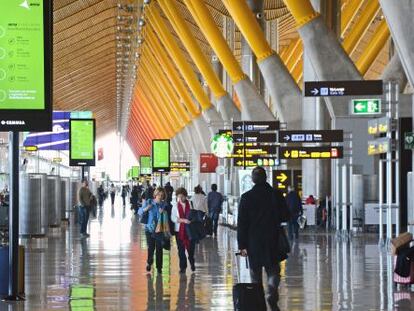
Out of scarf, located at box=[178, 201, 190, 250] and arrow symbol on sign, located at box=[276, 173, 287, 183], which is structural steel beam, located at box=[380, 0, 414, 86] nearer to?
scarf, located at box=[178, 201, 190, 250]

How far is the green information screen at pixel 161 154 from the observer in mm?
47716

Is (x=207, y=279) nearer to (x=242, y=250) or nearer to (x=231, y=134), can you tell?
(x=242, y=250)

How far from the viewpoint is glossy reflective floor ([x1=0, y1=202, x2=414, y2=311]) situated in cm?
1238

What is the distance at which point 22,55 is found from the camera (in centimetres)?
1275

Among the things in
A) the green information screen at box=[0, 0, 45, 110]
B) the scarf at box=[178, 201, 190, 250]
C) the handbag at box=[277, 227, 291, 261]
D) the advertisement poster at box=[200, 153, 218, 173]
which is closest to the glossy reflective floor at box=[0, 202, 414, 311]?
the scarf at box=[178, 201, 190, 250]

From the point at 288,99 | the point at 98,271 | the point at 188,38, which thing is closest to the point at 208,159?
the point at 188,38

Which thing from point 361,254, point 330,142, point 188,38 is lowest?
point 361,254

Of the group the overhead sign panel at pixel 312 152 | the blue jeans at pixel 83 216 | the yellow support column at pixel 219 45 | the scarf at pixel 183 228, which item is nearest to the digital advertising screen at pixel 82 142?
the blue jeans at pixel 83 216

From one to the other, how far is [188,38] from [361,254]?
90.9ft

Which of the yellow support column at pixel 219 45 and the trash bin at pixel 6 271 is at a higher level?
the yellow support column at pixel 219 45

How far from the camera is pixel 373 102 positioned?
25.5 metres

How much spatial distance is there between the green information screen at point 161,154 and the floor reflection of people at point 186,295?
31.7 metres

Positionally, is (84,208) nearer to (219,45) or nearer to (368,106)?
(368,106)

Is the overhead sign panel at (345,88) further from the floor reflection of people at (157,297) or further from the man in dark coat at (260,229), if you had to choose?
the man in dark coat at (260,229)
